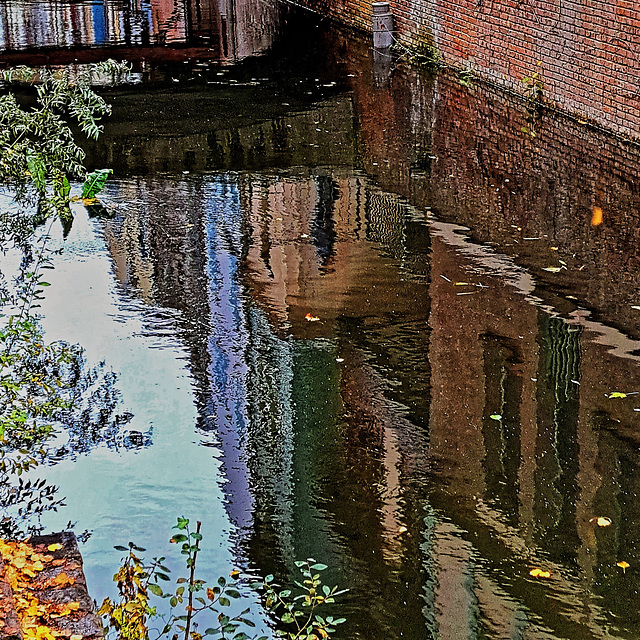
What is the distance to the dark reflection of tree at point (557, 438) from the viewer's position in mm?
4953

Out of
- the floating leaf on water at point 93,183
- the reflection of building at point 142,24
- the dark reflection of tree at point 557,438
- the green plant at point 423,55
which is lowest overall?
the dark reflection of tree at point 557,438

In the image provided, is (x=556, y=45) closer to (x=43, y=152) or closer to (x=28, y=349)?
(x=43, y=152)

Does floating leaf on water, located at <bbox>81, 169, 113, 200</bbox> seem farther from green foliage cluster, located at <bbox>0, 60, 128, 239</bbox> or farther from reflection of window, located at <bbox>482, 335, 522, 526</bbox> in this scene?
reflection of window, located at <bbox>482, 335, 522, 526</bbox>

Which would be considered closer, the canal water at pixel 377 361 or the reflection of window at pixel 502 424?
the canal water at pixel 377 361

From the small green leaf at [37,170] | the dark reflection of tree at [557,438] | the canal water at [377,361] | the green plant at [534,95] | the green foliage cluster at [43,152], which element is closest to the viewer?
the canal water at [377,361]

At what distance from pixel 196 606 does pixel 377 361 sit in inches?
104

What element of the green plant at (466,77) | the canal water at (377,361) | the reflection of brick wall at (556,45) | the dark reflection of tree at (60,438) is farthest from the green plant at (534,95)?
the dark reflection of tree at (60,438)

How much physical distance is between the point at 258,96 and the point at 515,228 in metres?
6.42

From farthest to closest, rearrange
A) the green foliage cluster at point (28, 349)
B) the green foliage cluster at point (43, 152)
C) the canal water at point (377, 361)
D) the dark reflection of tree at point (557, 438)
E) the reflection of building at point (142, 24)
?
the reflection of building at point (142, 24), the green foliage cluster at point (43, 152), the green foliage cluster at point (28, 349), the dark reflection of tree at point (557, 438), the canal water at point (377, 361)

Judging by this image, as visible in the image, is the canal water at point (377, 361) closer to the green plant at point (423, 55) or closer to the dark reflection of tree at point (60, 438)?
the dark reflection of tree at point (60, 438)

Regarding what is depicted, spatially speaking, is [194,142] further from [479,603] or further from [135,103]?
[479,603]

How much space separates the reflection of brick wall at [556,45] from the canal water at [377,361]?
0.51 metres

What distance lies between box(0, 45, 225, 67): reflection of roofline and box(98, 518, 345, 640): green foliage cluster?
13.9 metres

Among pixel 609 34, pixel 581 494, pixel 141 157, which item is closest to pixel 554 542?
pixel 581 494
